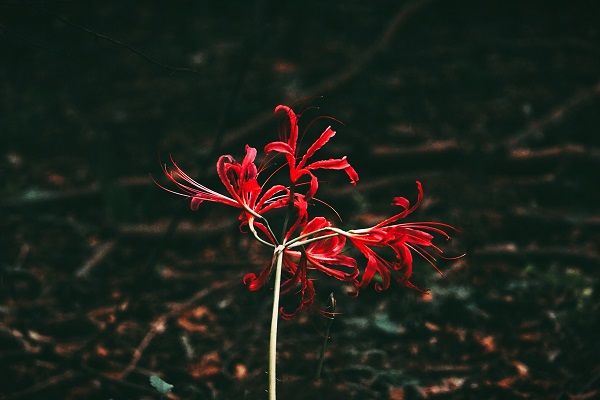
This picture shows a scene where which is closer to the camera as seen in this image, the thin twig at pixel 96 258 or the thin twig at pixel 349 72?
the thin twig at pixel 96 258

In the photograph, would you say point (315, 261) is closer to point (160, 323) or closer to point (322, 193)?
point (160, 323)

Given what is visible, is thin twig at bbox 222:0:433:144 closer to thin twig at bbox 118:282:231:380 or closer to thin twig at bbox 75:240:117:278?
thin twig at bbox 75:240:117:278

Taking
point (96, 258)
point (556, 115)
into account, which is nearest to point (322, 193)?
point (96, 258)

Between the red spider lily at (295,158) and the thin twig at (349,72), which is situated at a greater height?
the thin twig at (349,72)

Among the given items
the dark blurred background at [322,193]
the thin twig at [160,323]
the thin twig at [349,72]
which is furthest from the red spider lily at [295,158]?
the thin twig at [349,72]

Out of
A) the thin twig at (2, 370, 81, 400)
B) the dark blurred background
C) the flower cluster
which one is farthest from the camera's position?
the dark blurred background

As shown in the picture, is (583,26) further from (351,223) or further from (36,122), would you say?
(36,122)

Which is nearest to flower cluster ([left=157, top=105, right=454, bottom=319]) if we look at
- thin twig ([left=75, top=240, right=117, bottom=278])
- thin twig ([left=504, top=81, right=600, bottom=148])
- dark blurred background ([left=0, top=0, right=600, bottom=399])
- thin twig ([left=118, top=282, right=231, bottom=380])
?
dark blurred background ([left=0, top=0, right=600, bottom=399])

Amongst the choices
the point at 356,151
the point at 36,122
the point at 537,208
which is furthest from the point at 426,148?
the point at 36,122

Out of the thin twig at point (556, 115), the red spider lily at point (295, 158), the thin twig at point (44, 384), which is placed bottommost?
the thin twig at point (44, 384)

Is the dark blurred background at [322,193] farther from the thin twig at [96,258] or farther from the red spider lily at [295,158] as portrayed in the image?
the red spider lily at [295,158]
